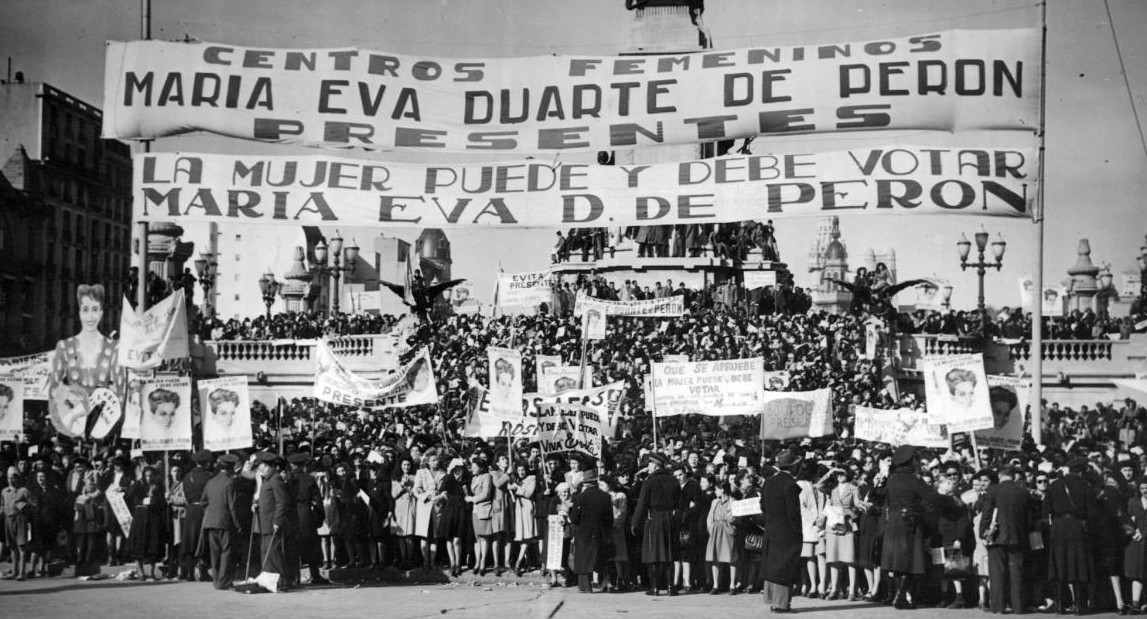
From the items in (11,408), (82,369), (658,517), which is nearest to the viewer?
(658,517)

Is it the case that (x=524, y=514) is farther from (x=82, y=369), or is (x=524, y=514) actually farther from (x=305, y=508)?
(x=82, y=369)

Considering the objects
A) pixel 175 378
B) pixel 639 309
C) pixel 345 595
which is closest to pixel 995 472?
pixel 345 595

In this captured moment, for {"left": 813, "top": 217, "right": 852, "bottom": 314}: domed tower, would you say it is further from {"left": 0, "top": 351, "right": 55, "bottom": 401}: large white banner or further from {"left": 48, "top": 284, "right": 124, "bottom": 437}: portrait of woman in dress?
{"left": 48, "top": 284, "right": 124, "bottom": 437}: portrait of woman in dress

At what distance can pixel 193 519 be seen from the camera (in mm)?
17750

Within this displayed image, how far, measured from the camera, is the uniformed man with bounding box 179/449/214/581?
1775cm

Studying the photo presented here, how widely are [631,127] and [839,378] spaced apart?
16.6 meters

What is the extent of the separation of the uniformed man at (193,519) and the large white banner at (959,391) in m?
9.43

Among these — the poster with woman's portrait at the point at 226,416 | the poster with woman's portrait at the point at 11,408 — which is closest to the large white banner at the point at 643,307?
the poster with woman's portrait at the point at 11,408

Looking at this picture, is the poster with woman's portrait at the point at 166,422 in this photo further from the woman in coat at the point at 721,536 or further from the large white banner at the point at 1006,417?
the large white banner at the point at 1006,417

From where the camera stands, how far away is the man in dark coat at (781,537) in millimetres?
15289

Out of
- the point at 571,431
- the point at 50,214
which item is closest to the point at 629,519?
the point at 571,431

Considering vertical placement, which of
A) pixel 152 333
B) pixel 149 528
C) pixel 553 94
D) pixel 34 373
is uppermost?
pixel 553 94

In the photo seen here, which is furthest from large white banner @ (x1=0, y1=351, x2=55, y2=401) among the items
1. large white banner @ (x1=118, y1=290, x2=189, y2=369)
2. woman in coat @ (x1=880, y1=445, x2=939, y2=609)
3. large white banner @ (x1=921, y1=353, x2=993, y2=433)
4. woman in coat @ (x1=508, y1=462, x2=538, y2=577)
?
woman in coat @ (x1=880, y1=445, x2=939, y2=609)

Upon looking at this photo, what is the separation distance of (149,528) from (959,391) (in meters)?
10.7
